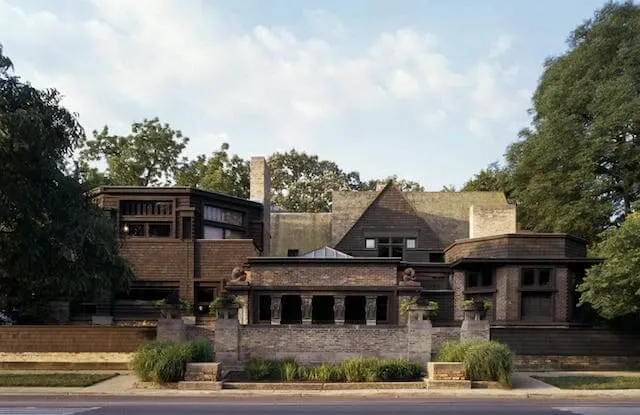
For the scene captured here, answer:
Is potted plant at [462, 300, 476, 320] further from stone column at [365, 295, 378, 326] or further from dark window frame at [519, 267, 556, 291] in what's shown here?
dark window frame at [519, 267, 556, 291]

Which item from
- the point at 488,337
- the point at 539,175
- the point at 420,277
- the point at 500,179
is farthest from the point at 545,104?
the point at 488,337

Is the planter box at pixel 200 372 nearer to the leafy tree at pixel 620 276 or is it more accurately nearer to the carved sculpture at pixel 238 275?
the carved sculpture at pixel 238 275

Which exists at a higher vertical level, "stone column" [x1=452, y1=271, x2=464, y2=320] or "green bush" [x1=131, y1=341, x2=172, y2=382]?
"stone column" [x1=452, y1=271, x2=464, y2=320]

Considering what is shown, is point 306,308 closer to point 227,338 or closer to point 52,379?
point 227,338

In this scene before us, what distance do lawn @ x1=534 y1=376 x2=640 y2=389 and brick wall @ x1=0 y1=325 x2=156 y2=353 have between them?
579 inches

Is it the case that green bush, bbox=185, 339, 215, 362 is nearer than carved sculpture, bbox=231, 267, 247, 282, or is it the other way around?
green bush, bbox=185, 339, 215, 362

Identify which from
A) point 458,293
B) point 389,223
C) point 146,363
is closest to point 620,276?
point 458,293

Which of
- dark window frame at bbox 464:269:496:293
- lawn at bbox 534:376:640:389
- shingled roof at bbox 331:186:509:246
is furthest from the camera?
shingled roof at bbox 331:186:509:246

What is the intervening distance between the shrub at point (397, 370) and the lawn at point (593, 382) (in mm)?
4353

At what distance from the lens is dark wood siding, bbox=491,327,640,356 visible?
2923 centimetres

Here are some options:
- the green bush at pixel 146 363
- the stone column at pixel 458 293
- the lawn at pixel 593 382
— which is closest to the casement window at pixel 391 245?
the stone column at pixel 458 293

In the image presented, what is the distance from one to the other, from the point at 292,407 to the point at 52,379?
33.2 ft

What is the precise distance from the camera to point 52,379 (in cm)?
2348

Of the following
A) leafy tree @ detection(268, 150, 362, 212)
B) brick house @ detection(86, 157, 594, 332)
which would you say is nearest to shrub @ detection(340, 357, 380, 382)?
brick house @ detection(86, 157, 594, 332)
